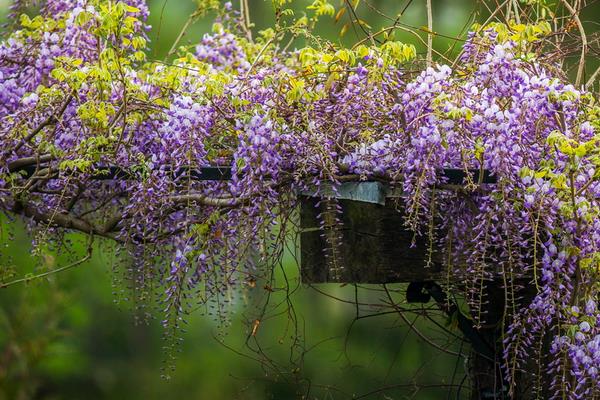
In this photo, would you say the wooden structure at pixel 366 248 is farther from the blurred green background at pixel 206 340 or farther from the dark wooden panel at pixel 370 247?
the blurred green background at pixel 206 340

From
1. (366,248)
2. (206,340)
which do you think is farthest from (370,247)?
(206,340)

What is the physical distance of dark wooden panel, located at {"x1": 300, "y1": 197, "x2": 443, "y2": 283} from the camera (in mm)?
2363

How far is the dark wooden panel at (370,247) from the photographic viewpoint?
2.36 meters

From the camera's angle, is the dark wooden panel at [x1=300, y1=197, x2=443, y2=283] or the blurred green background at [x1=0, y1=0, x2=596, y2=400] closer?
the dark wooden panel at [x1=300, y1=197, x2=443, y2=283]

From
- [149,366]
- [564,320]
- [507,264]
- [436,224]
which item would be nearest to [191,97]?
[436,224]

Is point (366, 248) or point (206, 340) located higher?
point (366, 248)

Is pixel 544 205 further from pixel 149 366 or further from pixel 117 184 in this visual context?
A: pixel 149 366

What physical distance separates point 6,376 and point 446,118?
52.6 inches

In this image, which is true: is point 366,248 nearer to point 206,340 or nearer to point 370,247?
point 370,247

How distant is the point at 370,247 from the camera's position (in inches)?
93.2

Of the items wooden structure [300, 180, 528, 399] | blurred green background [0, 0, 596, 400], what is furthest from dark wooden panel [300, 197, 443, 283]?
blurred green background [0, 0, 596, 400]

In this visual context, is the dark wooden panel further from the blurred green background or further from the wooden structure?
the blurred green background

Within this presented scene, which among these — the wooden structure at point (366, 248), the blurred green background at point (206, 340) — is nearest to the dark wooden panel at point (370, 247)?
the wooden structure at point (366, 248)

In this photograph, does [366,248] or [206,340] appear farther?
[206,340]
